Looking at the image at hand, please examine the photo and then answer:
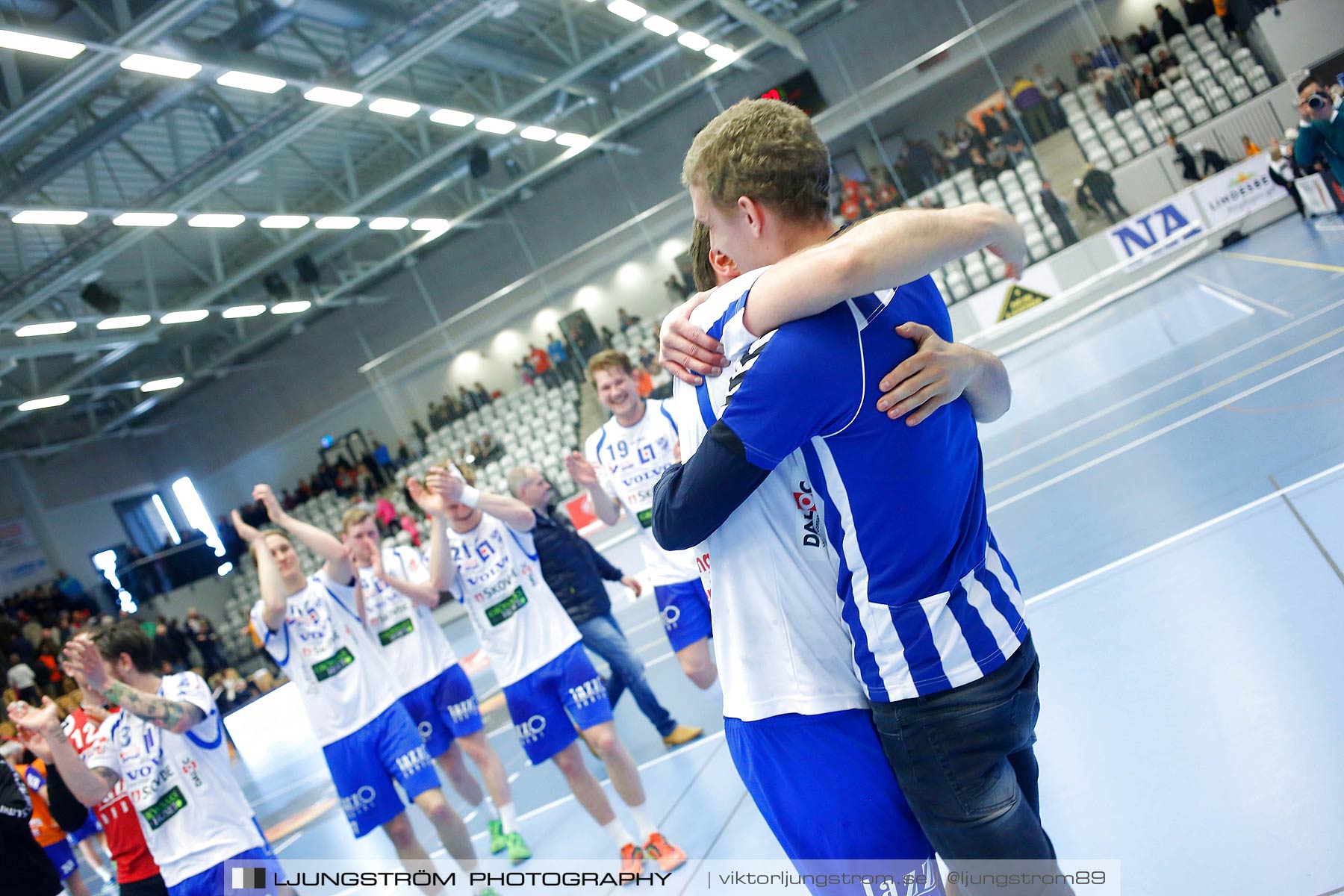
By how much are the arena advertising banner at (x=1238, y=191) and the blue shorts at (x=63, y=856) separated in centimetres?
1543

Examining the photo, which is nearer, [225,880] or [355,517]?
[225,880]

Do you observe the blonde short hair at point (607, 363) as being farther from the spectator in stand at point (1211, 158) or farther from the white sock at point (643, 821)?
the spectator in stand at point (1211, 158)

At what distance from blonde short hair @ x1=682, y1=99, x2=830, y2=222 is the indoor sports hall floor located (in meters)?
1.94

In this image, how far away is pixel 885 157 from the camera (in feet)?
48.5

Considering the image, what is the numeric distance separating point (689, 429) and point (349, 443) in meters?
17.6

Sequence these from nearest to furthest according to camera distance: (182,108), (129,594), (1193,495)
→ (1193,495), (182,108), (129,594)

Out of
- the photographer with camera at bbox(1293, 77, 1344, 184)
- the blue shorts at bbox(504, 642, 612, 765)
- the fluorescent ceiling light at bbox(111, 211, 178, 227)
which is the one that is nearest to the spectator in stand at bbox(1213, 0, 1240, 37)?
the photographer with camera at bbox(1293, 77, 1344, 184)

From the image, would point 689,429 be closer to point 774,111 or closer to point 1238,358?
point 774,111

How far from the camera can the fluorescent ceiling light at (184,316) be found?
1816 centimetres

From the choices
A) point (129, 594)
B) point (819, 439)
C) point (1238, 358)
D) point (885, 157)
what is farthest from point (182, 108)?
point (819, 439)

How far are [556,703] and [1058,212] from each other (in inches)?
478

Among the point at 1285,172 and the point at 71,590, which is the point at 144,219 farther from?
the point at 1285,172

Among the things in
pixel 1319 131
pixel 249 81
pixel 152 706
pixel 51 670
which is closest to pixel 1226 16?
pixel 1319 131

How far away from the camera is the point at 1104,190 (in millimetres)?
13391
